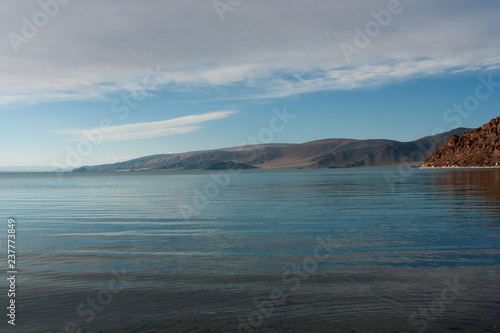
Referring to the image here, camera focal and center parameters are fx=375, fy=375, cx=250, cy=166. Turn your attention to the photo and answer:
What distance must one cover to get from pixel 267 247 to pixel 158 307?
5316 millimetres

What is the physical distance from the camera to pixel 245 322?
628cm

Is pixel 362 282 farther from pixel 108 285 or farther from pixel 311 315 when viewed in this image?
pixel 108 285

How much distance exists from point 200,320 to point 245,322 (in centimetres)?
77

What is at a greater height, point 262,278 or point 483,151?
point 483,151

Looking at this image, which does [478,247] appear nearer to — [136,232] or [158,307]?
[158,307]

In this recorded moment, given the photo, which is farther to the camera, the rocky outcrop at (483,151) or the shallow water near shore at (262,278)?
the rocky outcrop at (483,151)

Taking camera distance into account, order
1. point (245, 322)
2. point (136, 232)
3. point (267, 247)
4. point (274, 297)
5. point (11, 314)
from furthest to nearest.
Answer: point (136, 232), point (267, 247), point (274, 297), point (11, 314), point (245, 322)

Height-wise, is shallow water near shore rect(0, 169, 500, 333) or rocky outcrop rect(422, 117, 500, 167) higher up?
rocky outcrop rect(422, 117, 500, 167)

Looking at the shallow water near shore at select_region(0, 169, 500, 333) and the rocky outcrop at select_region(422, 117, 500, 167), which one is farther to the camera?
the rocky outcrop at select_region(422, 117, 500, 167)

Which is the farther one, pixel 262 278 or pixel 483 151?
pixel 483 151

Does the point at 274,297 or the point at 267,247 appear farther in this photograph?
the point at 267,247

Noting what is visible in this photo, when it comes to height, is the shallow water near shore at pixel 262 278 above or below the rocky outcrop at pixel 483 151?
below

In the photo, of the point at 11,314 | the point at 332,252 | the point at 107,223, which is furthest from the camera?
the point at 107,223

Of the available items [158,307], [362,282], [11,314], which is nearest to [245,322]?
[158,307]
